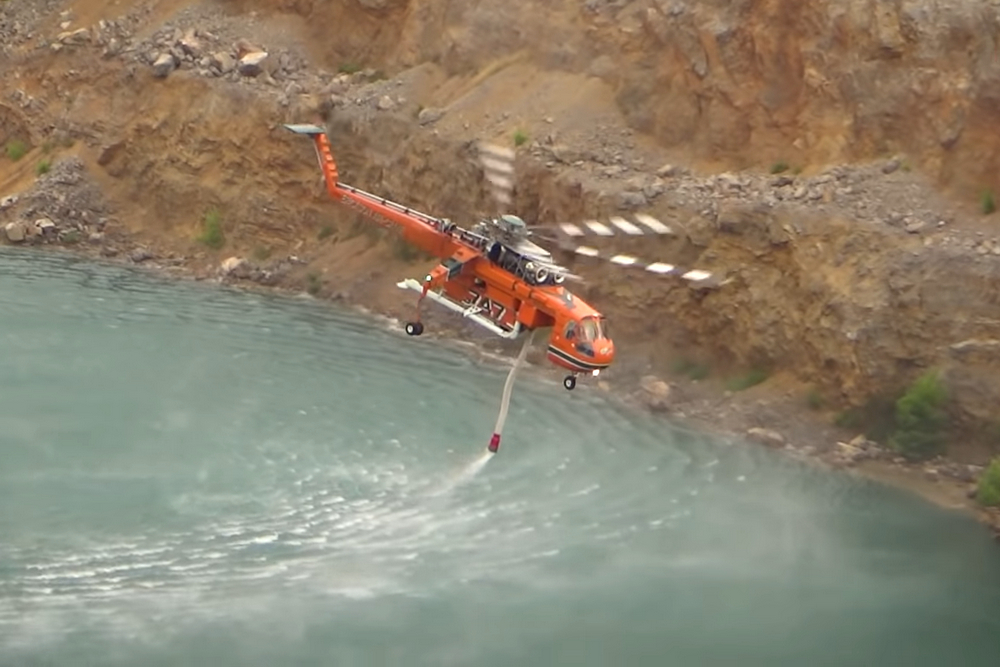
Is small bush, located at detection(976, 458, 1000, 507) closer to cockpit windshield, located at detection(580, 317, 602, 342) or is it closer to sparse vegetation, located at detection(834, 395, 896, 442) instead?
sparse vegetation, located at detection(834, 395, 896, 442)

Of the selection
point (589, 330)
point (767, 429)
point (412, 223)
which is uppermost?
point (412, 223)

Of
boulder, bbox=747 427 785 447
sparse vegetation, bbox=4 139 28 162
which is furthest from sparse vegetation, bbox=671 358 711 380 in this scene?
sparse vegetation, bbox=4 139 28 162

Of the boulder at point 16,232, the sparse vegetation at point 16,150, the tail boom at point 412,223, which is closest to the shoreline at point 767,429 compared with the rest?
the tail boom at point 412,223

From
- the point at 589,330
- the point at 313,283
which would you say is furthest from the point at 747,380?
the point at 313,283

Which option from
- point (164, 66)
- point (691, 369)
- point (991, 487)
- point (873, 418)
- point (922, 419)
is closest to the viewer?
point (991, 487)

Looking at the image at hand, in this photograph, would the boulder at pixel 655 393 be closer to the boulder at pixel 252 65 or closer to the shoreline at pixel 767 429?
the shoreline at pixel 767 429

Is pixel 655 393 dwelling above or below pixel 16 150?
below

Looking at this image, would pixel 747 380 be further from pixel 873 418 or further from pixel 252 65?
pixel 252 65
